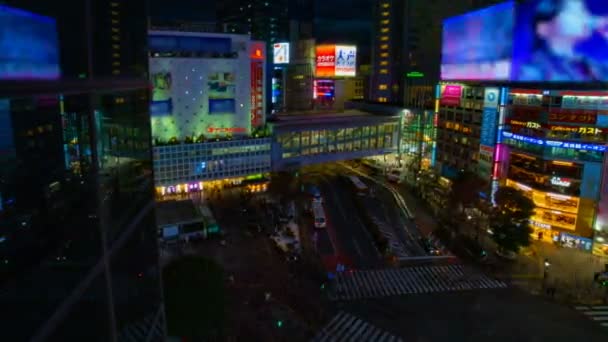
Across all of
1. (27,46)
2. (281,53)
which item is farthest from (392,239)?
(281,53)

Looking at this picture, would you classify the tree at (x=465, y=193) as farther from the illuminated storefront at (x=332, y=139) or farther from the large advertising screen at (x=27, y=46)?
the large advertising screen at (x=27, y=46)

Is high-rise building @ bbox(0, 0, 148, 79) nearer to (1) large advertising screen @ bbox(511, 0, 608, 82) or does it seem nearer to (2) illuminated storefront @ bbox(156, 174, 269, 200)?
(1) large advertising screen @ bbox(511, 0, 608, 82)

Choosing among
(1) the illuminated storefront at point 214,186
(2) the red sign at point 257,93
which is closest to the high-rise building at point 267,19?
(2) the red sign at point 257,93

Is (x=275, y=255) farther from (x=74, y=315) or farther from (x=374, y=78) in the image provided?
(x=374, y=78)

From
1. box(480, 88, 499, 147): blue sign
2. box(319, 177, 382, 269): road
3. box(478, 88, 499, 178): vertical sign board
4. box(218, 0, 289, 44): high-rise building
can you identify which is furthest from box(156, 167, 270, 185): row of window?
box(218, 0, 289, 44): high-rise building

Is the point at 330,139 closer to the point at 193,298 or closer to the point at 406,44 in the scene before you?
the point at 193,298

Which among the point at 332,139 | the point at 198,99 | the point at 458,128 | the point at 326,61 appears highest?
the point at 326,61
